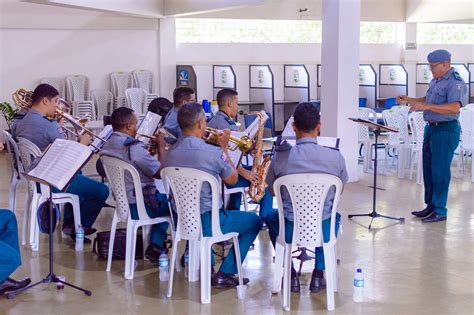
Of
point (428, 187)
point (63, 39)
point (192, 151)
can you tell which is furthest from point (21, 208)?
point (63, 39)

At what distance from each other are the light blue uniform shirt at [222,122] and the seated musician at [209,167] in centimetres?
94

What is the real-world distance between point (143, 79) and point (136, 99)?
724 mm

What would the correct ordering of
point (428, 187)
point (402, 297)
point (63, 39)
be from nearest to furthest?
point (402, 297), point (428, 187), point (63, 39)

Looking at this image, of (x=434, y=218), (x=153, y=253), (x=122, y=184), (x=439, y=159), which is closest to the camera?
(x=122, y=184)

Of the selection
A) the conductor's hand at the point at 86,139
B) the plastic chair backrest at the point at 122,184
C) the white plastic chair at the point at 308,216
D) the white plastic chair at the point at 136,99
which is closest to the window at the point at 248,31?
the white plastic chair at the point at 136,99

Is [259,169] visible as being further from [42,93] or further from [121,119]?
[42,93]

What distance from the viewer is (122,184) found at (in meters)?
4.89

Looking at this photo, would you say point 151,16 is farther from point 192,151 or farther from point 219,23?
point 192,151

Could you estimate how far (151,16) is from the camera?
41.5 ft

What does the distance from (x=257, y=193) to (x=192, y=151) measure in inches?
43.4

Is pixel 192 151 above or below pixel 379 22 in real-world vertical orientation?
below

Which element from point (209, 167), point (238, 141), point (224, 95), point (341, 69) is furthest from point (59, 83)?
point (209, 167)

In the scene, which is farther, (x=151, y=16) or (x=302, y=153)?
(x=151, y=16)

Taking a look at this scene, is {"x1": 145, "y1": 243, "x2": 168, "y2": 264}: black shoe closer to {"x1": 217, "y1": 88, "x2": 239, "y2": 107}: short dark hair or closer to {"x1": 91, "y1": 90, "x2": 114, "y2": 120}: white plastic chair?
{"x1": 217, "y1": 88, "x2": 239, "y2": 107}: short dark hair
